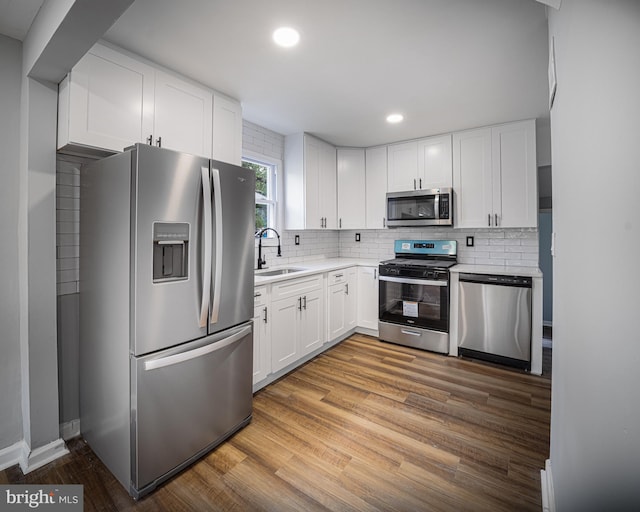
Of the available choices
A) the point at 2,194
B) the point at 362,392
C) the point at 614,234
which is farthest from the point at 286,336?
the point at 614,234

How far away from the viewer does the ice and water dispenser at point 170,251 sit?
1595 millimetres

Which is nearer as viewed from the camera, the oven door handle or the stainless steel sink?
the stainless steel sink

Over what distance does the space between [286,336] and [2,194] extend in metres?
2.13

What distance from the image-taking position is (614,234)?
65 cm

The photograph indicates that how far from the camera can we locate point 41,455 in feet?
5.85

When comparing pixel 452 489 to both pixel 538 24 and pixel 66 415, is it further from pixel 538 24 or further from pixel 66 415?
pixel 538 24

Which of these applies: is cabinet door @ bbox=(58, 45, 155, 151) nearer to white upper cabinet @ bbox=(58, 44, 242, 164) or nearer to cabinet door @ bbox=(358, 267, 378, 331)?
white upper cabinet @ bbox=(58, 44, 242, 164)

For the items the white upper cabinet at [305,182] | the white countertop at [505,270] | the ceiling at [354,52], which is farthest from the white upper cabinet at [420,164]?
the white countertop at [505,270]

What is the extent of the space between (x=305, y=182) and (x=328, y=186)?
1.64 feet

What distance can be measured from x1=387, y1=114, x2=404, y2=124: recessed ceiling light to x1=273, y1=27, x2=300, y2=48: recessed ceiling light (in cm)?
143

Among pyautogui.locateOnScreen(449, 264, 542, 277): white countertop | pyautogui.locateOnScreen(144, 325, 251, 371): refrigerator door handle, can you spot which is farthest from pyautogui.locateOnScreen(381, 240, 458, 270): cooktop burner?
pyautogui.locateOnScreen(144, 325, 251, 371): refrigerator door handle

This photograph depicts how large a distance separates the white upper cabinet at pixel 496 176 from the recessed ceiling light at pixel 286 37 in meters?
2.37

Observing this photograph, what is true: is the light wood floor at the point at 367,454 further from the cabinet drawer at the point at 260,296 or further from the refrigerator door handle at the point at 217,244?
the refrigerator door handle at the point at 217,244

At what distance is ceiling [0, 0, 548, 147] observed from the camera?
1638 millimetres
